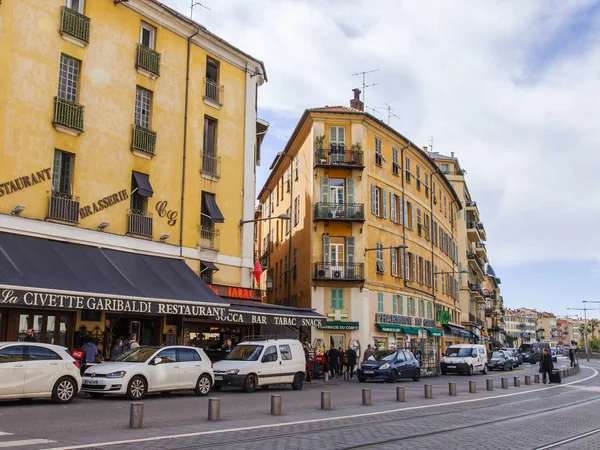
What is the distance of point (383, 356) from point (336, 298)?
8201 millimetres

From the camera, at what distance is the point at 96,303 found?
19438mm

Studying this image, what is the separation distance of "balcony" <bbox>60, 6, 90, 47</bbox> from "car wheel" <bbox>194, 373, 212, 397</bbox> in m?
12.3

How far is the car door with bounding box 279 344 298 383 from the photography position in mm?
22734

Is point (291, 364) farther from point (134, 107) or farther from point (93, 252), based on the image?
point (134, 107)

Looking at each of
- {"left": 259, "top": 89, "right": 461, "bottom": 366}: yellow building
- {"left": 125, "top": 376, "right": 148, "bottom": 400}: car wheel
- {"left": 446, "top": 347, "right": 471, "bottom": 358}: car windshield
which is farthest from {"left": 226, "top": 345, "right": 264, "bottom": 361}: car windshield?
{"left": 446, "top": 347, "right": 471, "bottom": 358}: car windshield

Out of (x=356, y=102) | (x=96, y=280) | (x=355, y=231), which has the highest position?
(x=356, y=102)

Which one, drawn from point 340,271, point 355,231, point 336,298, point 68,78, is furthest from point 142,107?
point 336,298

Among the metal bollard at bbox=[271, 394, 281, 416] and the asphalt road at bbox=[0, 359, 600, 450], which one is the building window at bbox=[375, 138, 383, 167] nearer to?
the asphalt road at bbox=[0, 359, 600, 450]

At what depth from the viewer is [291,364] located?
75.9 ft

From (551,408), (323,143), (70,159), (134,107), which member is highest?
(323,143)

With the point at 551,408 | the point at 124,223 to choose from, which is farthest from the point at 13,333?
A: the point at 551,408

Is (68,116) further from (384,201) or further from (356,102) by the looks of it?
(356,102)

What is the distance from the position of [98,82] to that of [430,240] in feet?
105

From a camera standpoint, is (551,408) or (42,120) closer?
(551,408)
